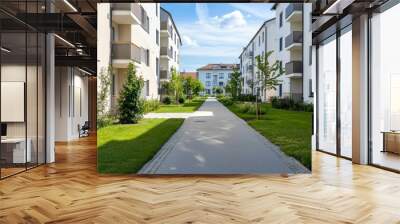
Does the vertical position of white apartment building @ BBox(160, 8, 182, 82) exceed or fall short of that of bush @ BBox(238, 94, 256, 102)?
it exceeds it

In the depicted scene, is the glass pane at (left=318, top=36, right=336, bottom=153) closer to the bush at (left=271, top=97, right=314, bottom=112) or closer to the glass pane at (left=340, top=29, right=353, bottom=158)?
the glass pane at (left=340, top=29, right=353, bottom=158)

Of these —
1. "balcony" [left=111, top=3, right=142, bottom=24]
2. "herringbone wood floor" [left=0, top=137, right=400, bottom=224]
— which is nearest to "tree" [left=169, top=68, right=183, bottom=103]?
"balcony" [left=111, top=3, right=142, bottom=24]

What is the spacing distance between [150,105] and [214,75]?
4.29 ft

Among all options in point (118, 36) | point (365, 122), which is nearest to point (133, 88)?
point (118, 36)

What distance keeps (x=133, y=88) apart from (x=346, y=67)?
4053 mm

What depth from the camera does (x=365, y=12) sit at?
6875mm

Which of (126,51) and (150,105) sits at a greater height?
(126,51)

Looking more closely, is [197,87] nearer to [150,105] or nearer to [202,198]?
[150,105]

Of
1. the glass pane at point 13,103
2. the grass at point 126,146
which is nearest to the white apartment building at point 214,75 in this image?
the grass at point 126,146

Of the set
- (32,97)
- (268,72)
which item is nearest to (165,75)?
(268,72)

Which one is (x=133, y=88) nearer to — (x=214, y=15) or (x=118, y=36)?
(x=118, y=36)

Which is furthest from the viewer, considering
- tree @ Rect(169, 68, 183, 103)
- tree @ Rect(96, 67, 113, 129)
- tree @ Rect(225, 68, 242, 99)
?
tree @ Rect(169, 68, 183, 103)

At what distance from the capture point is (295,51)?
256 inches

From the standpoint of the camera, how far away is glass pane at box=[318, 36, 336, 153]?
8.29m
